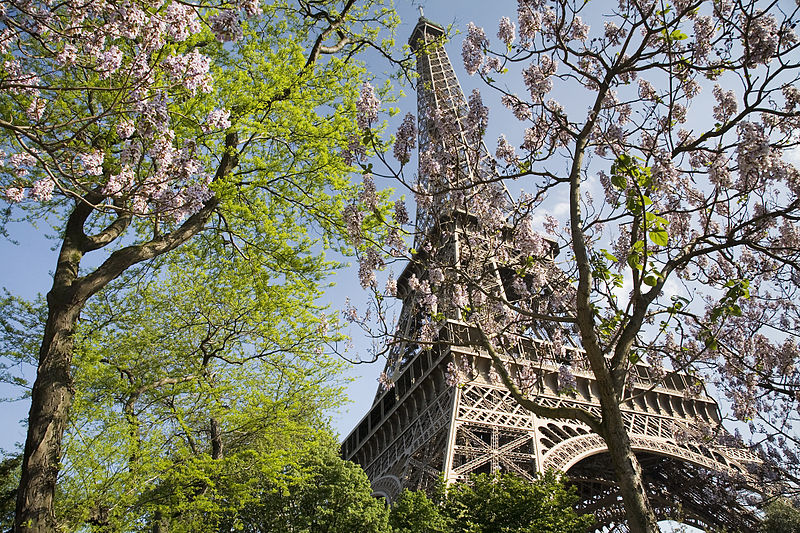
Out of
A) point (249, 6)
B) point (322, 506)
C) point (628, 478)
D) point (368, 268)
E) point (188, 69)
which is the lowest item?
point (628, 478)

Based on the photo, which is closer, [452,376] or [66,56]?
[66,56]

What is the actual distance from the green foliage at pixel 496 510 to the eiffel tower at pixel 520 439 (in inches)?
69.4

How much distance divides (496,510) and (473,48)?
11.0m

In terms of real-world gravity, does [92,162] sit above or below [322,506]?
above

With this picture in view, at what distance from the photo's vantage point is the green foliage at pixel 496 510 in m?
12.3

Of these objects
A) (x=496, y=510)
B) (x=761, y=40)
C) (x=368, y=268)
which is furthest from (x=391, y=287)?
(x=496, y=510)

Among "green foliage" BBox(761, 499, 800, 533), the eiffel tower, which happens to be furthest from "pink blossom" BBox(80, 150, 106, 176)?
"green foliage" BBox(761, 499, 800, 533)

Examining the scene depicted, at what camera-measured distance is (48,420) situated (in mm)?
5051

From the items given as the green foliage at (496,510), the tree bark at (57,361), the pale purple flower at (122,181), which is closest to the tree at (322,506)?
the green foliage at (496,510)

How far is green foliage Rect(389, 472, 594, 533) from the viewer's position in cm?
1234

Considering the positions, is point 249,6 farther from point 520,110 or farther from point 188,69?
point 520,110

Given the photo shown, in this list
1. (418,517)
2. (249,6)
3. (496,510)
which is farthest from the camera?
(418,517)

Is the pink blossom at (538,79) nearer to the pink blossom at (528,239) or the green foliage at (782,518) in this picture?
the pink blossom at (528,239)

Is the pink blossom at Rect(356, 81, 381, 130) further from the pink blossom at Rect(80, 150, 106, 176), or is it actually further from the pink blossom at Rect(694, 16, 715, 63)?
the pink blossom at Rect(694, 16, 715, 63)
